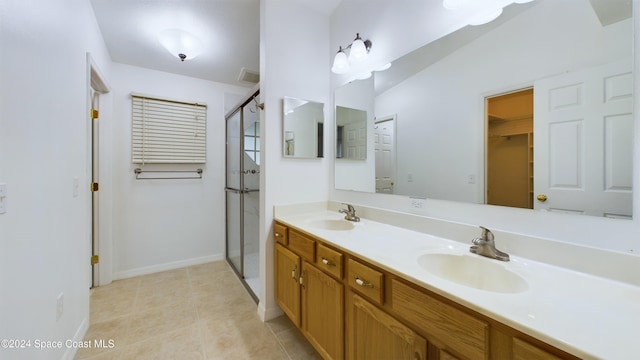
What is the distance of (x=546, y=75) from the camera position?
959 millimetres

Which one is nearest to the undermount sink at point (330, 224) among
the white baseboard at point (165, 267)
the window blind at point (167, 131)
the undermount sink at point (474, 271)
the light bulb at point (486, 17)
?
the undermount sink at point (474, 271)

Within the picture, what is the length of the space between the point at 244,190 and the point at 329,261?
1621 mm

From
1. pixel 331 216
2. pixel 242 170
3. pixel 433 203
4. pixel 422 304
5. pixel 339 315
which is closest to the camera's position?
pixel 422 304

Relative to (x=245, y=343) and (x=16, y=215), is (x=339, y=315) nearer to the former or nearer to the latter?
(x=245, y=343)

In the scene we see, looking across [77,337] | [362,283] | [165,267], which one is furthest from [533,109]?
[165,267]

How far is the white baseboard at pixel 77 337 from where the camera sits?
1.44 meters

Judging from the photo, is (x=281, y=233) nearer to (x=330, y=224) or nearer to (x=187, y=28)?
(x=330, y=224)

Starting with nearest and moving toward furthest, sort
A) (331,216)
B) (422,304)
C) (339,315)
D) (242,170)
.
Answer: (422,304) < (339,315) < (331,216) < (242,170)

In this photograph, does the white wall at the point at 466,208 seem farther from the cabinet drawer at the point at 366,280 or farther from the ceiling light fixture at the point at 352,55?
the cabinet drawer at the point at 366,280

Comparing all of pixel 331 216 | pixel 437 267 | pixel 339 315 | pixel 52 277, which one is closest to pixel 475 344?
pixel 437 267

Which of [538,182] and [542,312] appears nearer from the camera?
[542,312]

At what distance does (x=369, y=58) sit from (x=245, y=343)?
225 cm

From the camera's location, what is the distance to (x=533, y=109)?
1.00 meters

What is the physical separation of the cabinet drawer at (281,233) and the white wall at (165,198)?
1744mm
